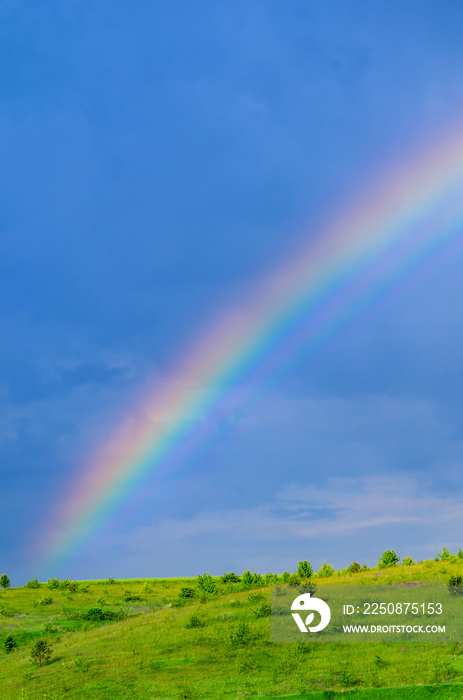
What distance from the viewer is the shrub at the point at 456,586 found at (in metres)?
34.8

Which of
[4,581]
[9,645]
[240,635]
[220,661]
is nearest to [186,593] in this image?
[9,645]

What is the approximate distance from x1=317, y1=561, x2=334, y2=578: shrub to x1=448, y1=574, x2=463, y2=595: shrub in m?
20.5

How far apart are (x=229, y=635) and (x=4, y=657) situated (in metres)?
19.5

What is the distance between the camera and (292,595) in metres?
38.7

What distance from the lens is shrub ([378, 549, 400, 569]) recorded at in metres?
53.6

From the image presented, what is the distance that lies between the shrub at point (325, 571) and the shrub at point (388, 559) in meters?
5.18

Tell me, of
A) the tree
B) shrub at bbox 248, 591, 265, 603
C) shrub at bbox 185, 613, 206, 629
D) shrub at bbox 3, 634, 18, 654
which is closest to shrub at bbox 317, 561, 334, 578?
shrub at bbox 248, 591, 265, 603

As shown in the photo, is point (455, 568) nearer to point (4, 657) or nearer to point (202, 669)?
point (202, 669)

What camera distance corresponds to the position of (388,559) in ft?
177

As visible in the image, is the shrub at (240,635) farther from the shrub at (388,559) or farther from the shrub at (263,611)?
the shrub at (388,559)

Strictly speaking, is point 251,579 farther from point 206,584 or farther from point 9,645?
point 9,645

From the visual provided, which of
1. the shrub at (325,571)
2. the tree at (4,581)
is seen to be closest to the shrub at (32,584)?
the tree at (4,581)

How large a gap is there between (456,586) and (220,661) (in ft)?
52.6

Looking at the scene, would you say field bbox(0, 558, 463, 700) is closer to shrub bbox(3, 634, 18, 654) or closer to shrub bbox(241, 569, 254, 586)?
shrub bbox(3, 634, 18, 654)
